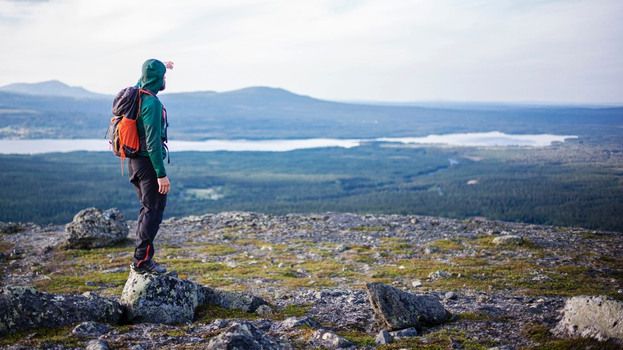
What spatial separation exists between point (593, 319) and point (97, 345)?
865 cm

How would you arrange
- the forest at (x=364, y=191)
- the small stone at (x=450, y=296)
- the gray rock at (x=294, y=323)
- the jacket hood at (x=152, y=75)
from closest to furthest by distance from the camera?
1. the gray rock at (x=294, y=323)
2. the jacket hood at (x=152, y=75)
3. the small stone at (x=450, y=296)
4. the forest at (x=364, y=191)

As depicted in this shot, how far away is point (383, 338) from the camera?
904 centimetres

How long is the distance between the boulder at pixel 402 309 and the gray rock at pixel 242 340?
2.63m

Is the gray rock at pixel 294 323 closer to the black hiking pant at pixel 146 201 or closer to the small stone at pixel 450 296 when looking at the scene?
the black hiking pant at pixel 146 201

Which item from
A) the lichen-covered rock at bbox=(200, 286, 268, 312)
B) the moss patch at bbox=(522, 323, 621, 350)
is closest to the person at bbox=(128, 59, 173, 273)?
the lichen-covered rock at bbox=(200, 286, 268, 312)

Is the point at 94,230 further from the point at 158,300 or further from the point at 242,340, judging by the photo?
the point at 242,340

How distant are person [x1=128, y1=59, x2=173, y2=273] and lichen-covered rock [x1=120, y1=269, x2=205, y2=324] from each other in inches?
24.9

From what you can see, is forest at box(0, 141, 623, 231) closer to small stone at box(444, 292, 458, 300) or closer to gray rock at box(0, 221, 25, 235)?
small stone at box(444, 292, 458, 300)

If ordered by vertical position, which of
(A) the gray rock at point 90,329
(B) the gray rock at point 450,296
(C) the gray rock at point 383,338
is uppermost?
(A) the gray rock at point 90,329

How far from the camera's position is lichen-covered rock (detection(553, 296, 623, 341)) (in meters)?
8.29

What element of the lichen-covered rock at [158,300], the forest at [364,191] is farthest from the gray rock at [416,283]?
the forest at [364,191]

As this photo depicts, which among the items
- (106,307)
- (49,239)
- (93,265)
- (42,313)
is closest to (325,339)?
(106,307)

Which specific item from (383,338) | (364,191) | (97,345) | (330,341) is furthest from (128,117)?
(364,191)

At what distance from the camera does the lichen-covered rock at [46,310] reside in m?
8.89
